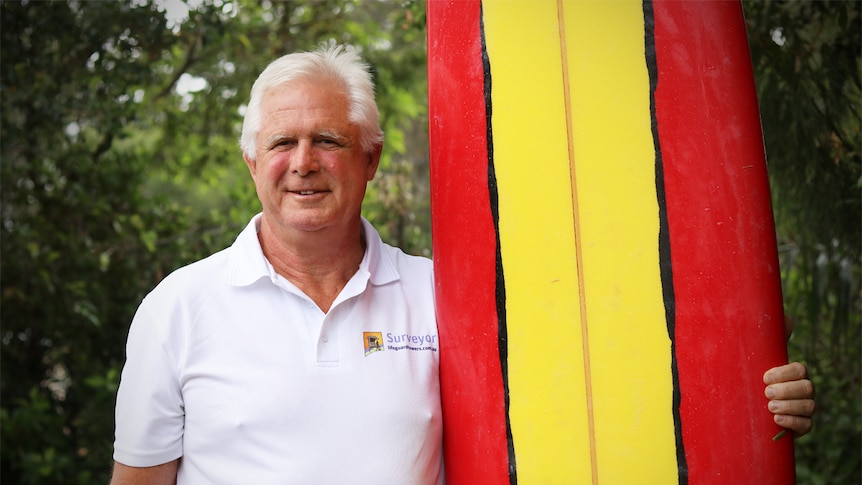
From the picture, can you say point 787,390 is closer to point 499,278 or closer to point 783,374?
point 783,374

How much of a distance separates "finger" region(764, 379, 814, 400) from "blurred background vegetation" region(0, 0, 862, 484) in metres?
1.25

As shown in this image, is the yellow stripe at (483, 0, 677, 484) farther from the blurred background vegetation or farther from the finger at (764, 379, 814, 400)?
the blurred background vegetation

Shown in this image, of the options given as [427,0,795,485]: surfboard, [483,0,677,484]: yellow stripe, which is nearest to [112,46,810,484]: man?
A: [427,0,795,485]: surfboard

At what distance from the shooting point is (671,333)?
1.67 m

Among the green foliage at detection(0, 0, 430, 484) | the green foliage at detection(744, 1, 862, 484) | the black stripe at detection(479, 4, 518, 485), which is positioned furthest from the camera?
the green foliage at detection(0, 0, 430, 484)

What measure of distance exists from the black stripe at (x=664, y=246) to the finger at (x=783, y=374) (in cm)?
18

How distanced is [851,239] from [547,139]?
1754 mm

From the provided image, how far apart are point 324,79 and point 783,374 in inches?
45.4

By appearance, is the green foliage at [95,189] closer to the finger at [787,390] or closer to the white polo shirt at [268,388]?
the white polo shirt at [268,388]

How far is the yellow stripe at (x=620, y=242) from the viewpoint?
1.65 metres

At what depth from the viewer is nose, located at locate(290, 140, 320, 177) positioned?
1744 millimetres

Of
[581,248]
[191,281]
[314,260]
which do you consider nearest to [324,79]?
[314,260]

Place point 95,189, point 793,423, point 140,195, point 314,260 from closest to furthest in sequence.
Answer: point 793,423, point 314,260, point 95,189, point 140,195

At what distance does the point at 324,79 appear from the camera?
1.79 m
